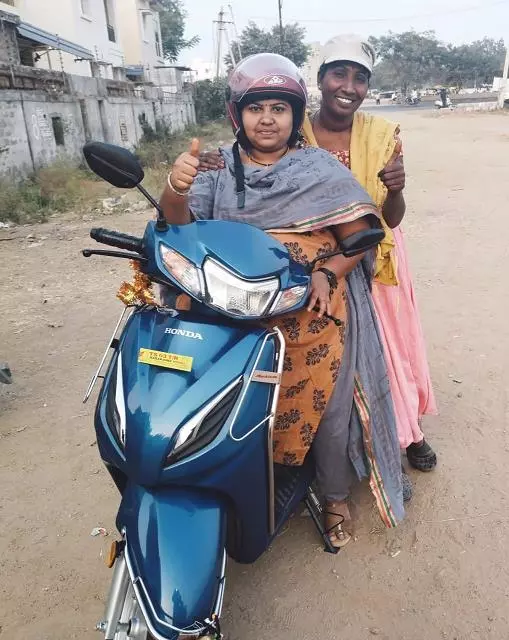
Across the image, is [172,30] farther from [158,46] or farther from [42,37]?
[42,37]

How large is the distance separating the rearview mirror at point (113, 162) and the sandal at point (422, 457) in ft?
6.18

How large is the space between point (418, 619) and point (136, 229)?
689 cm

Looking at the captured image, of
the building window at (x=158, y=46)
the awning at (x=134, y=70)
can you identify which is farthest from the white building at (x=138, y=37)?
the building window at (x=158, y=46)

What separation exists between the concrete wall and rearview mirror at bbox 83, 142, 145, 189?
9743mm

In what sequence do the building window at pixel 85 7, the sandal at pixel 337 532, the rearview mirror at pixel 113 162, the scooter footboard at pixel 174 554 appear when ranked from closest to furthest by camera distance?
the scooter footboard at pixel 174 554, the rearview mirror at pixel 113 162, the sandal at pixel 337 532, the building window at pixel 85 7

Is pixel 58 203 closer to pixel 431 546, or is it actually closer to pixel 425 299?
pixel 425 299

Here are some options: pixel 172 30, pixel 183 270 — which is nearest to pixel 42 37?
pixel 183 270

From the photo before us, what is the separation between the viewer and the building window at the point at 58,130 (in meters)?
13.0

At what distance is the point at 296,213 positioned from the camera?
1.81 m

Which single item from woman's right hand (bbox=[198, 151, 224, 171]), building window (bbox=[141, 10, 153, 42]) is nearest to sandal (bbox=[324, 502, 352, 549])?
woman's right hand (bbox=[198, 151, 224, 171])

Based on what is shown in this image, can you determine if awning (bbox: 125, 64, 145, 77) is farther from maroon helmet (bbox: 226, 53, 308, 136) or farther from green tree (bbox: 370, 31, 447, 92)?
green tree (bbox: 370, 31, 447, 92)

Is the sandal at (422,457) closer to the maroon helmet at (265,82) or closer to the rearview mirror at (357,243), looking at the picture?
the rearview mirror at (357,243)

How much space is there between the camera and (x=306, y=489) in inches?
86.1

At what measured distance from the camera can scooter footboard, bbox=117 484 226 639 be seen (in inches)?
52.7
